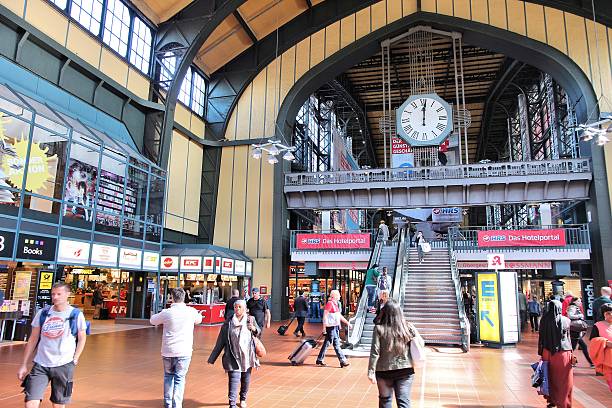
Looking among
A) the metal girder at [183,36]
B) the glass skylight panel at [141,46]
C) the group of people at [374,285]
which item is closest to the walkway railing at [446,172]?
the metal girder at [183,36]

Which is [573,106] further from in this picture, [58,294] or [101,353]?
[58,294]

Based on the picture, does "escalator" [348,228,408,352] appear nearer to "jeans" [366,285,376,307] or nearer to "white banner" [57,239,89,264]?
"jeans" [366,285,376,307]

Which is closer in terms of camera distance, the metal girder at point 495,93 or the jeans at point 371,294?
the jeans at point 371,294

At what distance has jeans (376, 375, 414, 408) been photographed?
442 centimetres

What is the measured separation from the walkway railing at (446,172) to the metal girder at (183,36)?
23.0 ft

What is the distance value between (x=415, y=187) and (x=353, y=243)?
14.0 ft

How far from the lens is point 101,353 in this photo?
11.1 meters

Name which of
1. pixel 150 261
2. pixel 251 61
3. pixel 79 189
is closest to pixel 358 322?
pixel 150 261


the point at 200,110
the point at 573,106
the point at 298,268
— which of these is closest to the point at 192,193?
the point at 200,110

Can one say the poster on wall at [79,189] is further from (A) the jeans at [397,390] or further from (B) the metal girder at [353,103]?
(B) the metal girder at [353,103]

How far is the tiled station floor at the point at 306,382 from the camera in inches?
266

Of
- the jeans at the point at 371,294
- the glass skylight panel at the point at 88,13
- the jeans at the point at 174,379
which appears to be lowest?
the jeans at the point at 174,379

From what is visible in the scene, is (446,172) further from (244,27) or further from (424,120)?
(244,27)

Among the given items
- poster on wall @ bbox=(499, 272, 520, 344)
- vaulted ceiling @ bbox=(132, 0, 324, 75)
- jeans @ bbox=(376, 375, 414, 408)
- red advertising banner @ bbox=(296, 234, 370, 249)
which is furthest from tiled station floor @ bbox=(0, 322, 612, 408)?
vaulted ceiling @ bbox=(132, 0, 324, 75)
